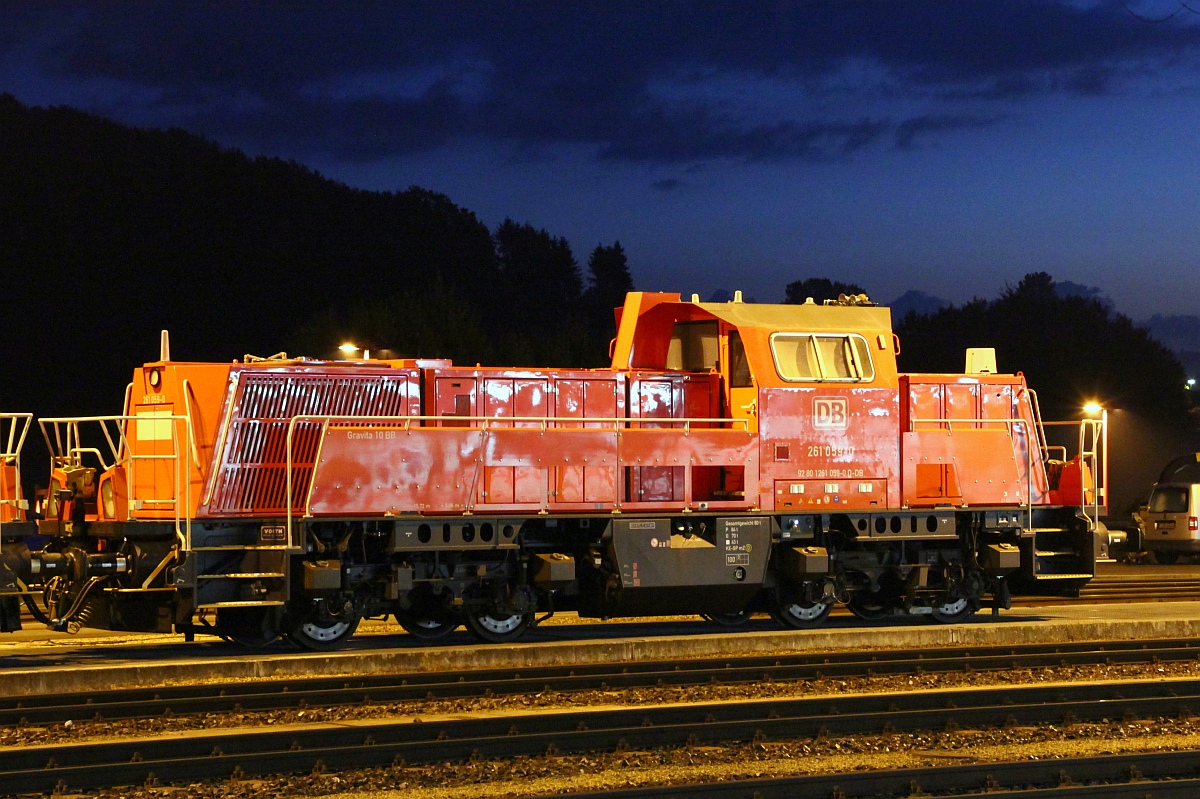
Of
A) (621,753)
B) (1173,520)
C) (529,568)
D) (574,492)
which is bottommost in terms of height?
(621,753)

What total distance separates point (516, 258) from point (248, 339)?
1633 inches

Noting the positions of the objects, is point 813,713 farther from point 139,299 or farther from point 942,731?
point 139,299

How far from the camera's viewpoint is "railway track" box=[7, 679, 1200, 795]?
9.28 metres

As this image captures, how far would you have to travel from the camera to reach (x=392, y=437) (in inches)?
585

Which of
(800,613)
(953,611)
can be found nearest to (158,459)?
(800,613)

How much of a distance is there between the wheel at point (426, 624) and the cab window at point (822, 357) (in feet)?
15.8

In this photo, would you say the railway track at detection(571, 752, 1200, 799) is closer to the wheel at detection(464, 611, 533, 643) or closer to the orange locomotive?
the orange locomotive

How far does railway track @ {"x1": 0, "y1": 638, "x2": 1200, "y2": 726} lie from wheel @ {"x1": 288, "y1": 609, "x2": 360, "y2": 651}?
1.72 metres

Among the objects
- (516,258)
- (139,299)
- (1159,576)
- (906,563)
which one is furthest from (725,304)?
(516,258)

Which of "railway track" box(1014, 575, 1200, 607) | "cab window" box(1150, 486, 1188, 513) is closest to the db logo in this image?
"railway track" box(1014, 575, 1200, 607)

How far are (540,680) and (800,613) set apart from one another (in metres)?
5.17

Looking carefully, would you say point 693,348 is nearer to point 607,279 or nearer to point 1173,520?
point 1173,520

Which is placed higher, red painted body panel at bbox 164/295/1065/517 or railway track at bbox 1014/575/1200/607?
red painted body panel at bbox 164/295/1065/517

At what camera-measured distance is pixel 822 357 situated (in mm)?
16656
